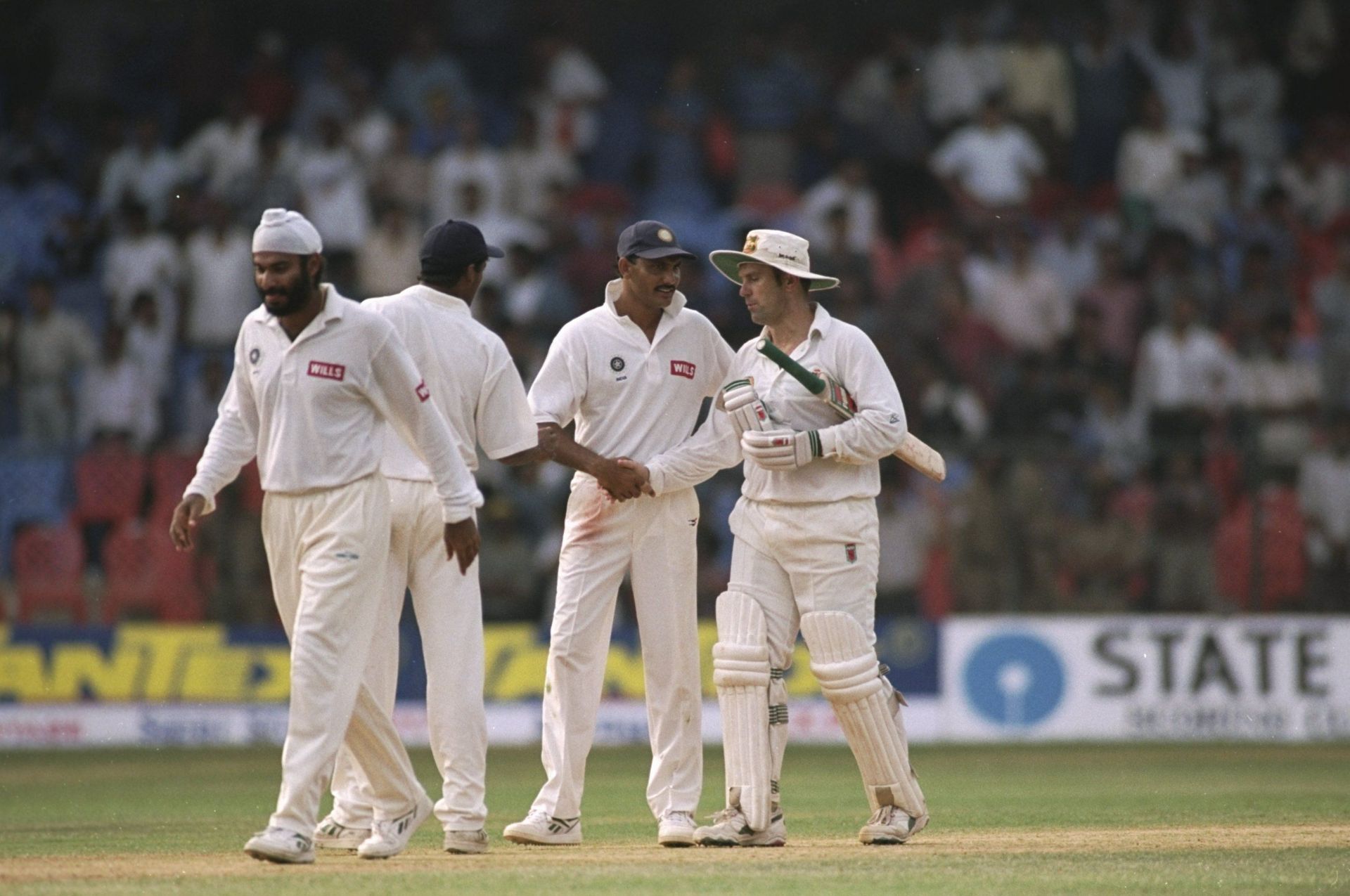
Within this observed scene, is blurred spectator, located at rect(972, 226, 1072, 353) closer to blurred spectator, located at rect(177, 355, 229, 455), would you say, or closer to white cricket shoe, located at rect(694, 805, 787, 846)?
blurred spectator, located at rect(177, 355, 229, 455)

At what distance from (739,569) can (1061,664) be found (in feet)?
26.4

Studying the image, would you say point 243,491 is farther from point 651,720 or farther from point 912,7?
point 912,7

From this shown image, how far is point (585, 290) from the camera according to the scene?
17625 millimetres

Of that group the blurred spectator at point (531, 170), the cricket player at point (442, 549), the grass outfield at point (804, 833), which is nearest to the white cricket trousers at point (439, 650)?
the cricket player at point (442, 549)

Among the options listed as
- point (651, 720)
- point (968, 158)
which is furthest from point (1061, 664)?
point (651, 720)

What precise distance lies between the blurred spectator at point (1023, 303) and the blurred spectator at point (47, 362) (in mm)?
7558

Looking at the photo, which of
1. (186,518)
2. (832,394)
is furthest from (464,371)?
(832,394)

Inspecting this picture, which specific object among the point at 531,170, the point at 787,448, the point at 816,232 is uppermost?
the point at 531,170

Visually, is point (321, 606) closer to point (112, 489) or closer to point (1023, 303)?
point (112, 489)

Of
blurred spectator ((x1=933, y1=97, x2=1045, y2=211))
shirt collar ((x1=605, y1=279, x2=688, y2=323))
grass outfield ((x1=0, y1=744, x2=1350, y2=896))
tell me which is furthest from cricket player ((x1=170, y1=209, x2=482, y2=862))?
blurred spectator ((x1=933, y1=97, x2=1045, y2=211))

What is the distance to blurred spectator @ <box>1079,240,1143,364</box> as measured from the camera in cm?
1777

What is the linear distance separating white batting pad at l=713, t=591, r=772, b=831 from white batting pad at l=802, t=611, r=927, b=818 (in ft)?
0.68

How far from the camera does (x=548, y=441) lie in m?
8.48

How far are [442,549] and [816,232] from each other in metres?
10.9
